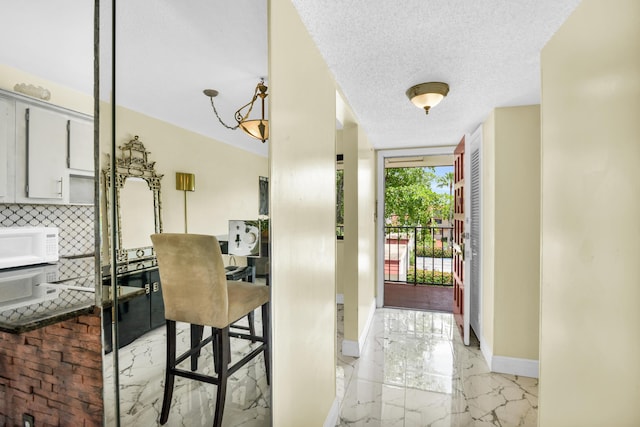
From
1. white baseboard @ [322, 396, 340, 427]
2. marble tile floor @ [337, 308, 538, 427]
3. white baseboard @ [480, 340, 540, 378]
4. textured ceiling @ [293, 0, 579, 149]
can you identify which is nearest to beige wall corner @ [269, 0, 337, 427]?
white baseboard @ [322, 396, 340, 427]

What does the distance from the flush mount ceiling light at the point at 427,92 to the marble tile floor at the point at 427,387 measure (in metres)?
2.02

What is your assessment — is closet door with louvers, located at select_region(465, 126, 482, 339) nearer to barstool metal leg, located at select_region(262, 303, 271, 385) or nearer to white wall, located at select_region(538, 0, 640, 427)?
white wall, located at select_region(538, 0, 640, 427)

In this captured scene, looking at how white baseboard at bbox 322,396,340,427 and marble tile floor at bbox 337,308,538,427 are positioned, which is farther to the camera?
marble tile floor at bbox 337,308,538,427

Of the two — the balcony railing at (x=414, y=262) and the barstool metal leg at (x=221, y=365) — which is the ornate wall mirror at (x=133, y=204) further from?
the balcony railing at (x=414, y=262)

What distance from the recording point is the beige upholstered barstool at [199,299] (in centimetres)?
77

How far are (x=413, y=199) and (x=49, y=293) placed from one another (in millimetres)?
6438

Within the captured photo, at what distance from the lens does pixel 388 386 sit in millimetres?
2254

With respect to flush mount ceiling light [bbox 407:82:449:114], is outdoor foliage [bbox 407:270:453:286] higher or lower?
lower

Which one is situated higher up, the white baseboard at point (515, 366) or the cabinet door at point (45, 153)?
the cabinet door at point (45, 153)

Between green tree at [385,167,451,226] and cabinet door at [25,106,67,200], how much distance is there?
242 inches

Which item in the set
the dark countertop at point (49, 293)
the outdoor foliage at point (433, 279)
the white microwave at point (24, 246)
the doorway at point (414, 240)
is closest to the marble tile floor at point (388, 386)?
the dark countertop at point (49, 293)

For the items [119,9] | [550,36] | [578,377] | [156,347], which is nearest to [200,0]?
[119,9]

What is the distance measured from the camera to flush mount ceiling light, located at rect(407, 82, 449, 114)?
1.91 m

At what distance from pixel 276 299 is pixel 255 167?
1.56 feet
